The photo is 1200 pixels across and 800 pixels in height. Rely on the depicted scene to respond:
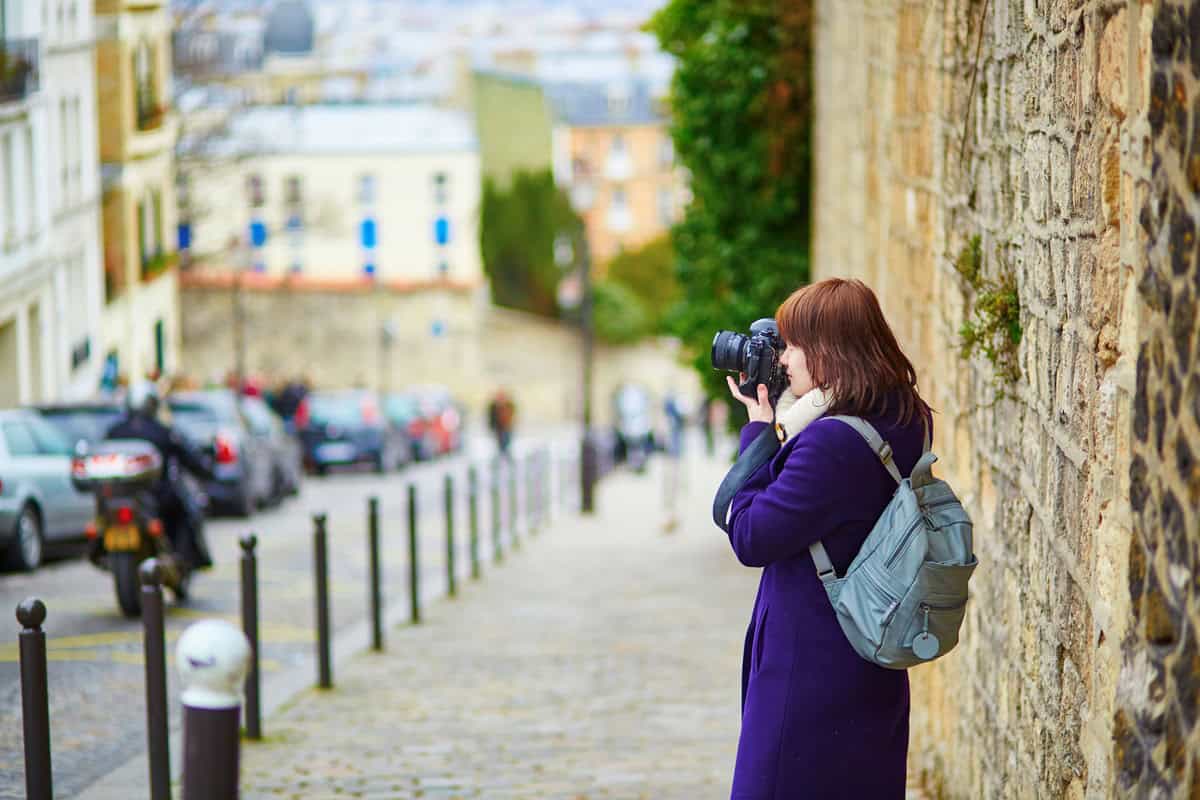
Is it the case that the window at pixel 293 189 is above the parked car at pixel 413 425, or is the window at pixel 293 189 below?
above

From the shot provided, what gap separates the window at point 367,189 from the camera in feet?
262

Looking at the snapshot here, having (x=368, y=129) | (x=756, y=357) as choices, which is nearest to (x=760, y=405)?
(x=756, y=357)

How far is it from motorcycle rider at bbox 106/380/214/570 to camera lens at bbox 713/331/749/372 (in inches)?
349


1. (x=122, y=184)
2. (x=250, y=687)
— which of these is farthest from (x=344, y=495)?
(x=250, y=687)

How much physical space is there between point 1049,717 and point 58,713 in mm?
5659

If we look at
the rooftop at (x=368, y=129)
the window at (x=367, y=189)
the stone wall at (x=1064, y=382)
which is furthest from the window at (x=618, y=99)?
the stone wall at (x=1064, y=382)

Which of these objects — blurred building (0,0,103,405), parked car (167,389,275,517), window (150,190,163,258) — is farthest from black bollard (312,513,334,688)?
window (150,190,163,258)

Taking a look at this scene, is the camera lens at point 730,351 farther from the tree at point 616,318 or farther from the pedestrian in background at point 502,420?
the tree at point 616,318

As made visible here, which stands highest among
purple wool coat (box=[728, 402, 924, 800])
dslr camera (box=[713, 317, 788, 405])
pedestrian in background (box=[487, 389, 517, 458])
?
dslr camera (box=[713, 317, 788, 405])

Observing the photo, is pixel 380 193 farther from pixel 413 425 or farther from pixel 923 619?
pixel 923 619

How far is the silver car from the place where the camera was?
14734mm

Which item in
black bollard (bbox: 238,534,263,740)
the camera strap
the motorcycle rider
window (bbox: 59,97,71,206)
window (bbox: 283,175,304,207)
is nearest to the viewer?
the camera strap

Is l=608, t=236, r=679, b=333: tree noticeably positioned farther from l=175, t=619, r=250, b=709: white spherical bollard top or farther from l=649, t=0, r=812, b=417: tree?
l=175, t=619, r=250, b=709: white spherical bollard top

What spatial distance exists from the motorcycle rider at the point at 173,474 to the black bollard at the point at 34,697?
23.4ft
